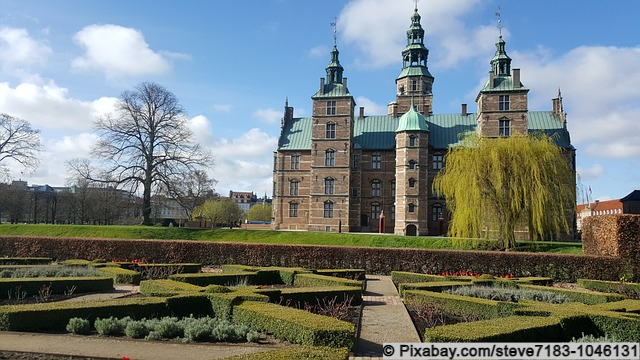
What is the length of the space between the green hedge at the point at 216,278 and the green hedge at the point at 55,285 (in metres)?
2.15

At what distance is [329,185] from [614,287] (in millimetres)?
30635

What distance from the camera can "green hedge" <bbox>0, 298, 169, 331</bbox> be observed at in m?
9.05

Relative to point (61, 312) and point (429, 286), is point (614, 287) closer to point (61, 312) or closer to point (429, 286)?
point (429, 286)

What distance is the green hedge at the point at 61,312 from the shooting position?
9055mm

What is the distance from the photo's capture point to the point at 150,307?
1025cm

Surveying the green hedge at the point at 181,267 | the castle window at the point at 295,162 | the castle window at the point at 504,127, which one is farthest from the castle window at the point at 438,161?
the green hedge at the point at 181,267

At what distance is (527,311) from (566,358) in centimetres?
338

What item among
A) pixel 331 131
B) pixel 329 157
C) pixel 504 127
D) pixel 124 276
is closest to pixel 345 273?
pixel 124 276

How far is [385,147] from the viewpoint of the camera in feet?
158

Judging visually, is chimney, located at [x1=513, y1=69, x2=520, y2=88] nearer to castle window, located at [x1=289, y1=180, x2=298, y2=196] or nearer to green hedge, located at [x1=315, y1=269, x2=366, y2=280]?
castle window, located at [x1=289, y1=180, x2=298, y2=196]

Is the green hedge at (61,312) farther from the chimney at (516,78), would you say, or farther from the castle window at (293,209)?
the chimney at (516,78)

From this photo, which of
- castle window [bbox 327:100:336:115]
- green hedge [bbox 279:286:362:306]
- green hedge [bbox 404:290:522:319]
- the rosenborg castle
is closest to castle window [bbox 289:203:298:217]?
the rosenborg castle

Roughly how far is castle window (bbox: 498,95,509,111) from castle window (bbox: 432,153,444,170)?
745cm

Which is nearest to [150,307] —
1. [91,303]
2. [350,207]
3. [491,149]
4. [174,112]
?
[91,303]
